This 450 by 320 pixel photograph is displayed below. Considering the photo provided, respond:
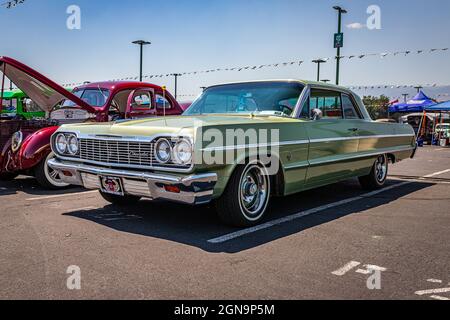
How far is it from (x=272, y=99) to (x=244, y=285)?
2719 mm

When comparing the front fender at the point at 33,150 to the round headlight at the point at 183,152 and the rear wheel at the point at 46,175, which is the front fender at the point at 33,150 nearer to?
the rear wheel at the point at 46,175

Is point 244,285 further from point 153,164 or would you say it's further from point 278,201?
point 278,201

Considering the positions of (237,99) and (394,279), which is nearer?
(394,279)

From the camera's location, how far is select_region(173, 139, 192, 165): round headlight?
3764mm

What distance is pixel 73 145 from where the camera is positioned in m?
4.81

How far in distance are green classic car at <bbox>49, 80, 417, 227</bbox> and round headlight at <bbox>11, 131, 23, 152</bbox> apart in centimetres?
178

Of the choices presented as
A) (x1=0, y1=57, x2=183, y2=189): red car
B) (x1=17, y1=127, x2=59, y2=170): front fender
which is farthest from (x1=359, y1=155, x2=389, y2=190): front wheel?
(x1=17, y1=127, x2=59, y2=170): front fender

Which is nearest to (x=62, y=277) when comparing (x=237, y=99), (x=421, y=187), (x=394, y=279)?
(x=394, y=279)

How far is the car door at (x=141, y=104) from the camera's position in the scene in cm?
805

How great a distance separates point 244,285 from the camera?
293 cm

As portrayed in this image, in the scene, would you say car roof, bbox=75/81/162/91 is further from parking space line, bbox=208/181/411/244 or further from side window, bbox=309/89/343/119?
parking space line, bbox=208/181/411/244

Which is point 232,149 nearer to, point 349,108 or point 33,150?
point 349,108

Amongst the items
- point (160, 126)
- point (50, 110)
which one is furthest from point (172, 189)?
point (50, 110)
